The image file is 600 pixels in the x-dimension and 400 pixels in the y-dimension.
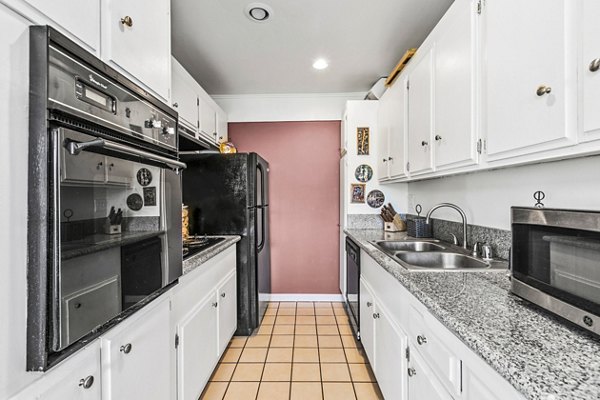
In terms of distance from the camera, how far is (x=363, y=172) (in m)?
3.02

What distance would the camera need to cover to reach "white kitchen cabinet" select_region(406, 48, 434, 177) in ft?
5.75

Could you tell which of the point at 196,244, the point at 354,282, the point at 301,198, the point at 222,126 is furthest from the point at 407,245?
the point at 222,126

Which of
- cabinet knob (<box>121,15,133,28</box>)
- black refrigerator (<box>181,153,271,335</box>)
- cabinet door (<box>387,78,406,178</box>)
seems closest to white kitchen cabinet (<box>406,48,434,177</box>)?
cabinet door (<box>387,78,406,178</box>)

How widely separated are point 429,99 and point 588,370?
152 centimetres

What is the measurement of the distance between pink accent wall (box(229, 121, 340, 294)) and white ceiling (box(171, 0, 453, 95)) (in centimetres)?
59

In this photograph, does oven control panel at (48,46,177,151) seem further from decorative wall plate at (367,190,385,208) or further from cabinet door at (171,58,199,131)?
decorative wall plate at (367,190,385,208)

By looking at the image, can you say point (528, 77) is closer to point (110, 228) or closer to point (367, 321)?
point (110, 228)

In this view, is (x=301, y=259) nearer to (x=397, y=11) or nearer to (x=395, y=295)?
(x=395, y=295)

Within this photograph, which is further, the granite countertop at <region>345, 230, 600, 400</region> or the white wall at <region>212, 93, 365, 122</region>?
the white wall at <region>212, 93, 365, 122</region>

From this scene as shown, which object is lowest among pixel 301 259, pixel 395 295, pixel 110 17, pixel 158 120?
pixel 301 259

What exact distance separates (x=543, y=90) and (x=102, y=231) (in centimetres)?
135

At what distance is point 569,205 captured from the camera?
115cm

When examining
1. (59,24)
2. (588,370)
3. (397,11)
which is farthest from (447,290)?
(397,11)

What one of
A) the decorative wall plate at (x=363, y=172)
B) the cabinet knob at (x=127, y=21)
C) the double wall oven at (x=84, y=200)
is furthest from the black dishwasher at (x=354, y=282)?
the cabinet knob at (x=127, y=21)
